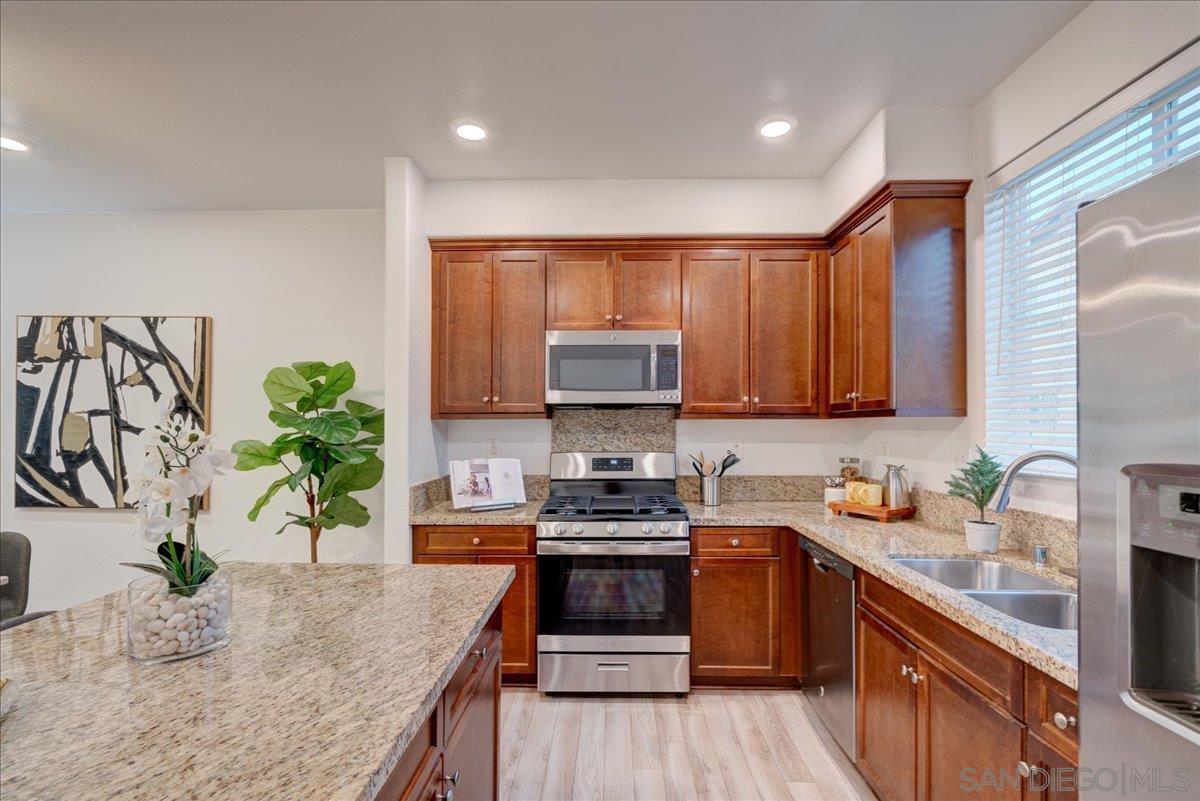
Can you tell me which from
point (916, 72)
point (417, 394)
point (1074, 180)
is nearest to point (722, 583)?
point (417, 394)

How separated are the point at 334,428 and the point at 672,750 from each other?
2.22 m

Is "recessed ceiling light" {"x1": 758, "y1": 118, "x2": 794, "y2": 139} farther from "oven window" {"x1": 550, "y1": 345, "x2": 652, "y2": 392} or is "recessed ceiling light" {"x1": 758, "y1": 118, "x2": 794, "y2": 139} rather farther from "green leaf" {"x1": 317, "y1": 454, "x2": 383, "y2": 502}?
"green leaf" {"x1": 317, "y1": 454, "x2": 383, "y2": 502}

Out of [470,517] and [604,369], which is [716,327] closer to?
[604,369]

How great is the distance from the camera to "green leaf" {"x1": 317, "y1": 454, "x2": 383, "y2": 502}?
9.53 feet

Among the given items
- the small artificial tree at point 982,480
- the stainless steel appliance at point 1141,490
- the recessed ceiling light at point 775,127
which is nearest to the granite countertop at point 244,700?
the stainless steel appliance at point 1141,490

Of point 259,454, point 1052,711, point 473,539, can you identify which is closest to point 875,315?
point 1052,711

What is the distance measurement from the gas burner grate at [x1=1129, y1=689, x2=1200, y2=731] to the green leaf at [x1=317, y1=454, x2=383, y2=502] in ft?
9.70

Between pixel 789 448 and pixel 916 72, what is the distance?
2.01 m

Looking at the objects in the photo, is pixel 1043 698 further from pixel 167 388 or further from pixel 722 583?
pixel 167 388

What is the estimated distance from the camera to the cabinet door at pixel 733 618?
2.73 m

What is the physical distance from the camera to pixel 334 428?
2.82 metres

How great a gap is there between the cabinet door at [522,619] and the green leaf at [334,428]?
956 mm

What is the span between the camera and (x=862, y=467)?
3.27 metres

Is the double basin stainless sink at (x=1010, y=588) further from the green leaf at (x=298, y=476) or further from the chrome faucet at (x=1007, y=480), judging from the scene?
the green leaf at (x=298, y=476)
